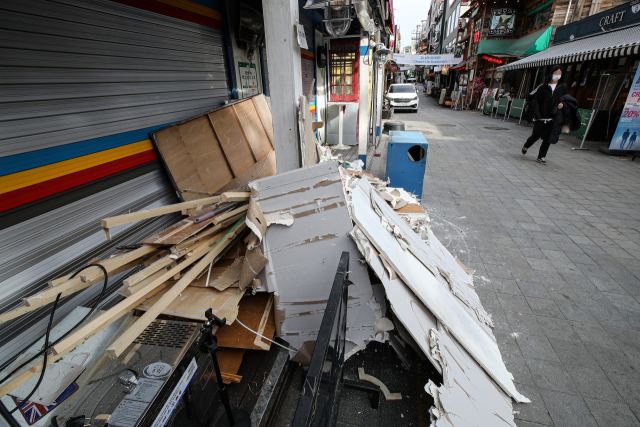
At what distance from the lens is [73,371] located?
1.60 meters

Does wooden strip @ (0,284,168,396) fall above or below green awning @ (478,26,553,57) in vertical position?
below

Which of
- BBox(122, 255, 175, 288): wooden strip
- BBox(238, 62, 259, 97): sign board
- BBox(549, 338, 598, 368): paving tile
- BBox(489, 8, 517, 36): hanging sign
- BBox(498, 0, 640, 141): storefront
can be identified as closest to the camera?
BBox(122, 255, 175, 288): wooden strip

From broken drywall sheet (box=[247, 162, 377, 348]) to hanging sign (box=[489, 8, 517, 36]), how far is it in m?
26.2

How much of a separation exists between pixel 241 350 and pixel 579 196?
7460 mm

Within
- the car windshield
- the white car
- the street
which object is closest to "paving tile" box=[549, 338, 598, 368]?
the street

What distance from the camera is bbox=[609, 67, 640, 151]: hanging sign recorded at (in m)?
8.18

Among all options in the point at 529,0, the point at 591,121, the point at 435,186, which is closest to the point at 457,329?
the point at 435,186

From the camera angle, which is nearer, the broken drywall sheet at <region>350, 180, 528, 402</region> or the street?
the broken drywall sheet at <region>350, 180, 528, 402</region>

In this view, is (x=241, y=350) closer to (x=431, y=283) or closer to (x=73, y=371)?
(x=73, y=371)

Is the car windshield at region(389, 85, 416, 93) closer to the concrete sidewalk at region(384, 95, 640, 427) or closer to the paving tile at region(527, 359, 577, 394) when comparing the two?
the concrete sidewalk at region(384, 95, 640, 427)

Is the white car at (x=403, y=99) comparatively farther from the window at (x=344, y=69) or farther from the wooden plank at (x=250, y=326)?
the wooden plank at (x=250, y=326)

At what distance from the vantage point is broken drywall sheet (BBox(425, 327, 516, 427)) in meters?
1.65

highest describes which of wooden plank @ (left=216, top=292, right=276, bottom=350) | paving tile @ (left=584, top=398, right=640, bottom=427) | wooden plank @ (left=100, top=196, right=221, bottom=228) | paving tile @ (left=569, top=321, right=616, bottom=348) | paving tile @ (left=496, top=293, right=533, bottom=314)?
wooden plank @ (left=100, top=196, right=221, bottom=228)

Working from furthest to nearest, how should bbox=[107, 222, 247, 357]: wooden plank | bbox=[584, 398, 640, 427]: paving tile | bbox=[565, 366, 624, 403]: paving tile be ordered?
bbox=[565, 366, 624, 403]: paving tile < bbox=[584, 398, 640, 427]: paving tile < bbox=[107, 222, 247, 357]: wooden plank
